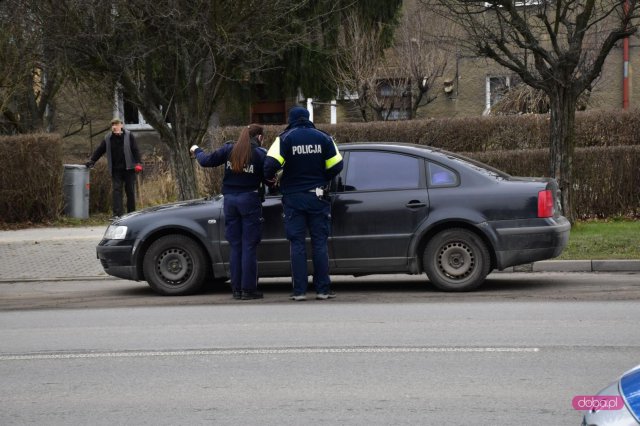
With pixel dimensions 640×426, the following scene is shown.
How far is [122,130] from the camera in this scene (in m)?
18.1

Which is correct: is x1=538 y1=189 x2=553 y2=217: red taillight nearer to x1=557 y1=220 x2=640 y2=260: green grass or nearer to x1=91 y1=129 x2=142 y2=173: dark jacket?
x1=557 y1=220 x2=640 y2=260: green grass

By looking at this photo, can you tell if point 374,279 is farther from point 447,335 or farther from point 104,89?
point 104,89

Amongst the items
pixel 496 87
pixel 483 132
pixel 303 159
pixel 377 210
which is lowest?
pixel 377 210

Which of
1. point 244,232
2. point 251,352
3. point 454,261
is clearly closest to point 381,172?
point 454,261

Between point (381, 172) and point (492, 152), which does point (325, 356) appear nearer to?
point (381, 172)

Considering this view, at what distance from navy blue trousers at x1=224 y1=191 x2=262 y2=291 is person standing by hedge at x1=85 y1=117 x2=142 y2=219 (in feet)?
24.6

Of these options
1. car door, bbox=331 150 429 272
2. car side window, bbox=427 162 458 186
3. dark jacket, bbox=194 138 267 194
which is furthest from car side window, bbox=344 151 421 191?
dark jacket, bbox=194 138 267 194

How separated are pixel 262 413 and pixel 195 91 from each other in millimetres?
10587

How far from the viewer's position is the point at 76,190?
760 inches

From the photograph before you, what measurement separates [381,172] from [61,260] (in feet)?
20.4

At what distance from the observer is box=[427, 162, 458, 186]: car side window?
10938 mm

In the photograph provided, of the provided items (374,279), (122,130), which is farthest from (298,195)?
(122,130)

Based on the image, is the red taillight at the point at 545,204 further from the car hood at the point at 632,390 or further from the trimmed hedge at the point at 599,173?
the trimmed hedge at the point at 599,173

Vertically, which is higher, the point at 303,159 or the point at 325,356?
the point at 303,159
